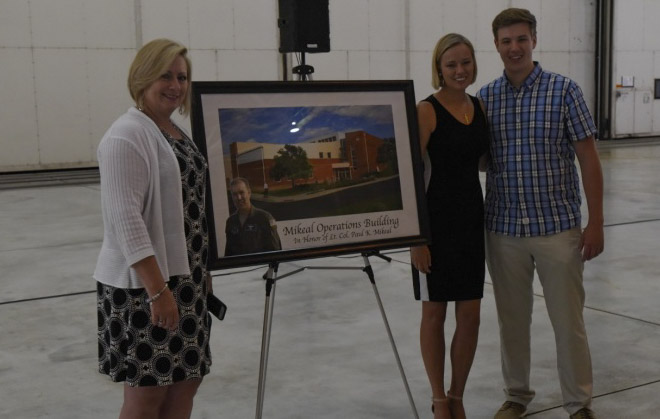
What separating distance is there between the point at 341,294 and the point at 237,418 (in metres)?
2.30

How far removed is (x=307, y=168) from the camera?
10.2ft

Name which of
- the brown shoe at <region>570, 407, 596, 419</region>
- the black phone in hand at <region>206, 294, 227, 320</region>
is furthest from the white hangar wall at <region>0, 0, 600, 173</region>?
the brown shoe at <region>570, 407, 596, 419</region>

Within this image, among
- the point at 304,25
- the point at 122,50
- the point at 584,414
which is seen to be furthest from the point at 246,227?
the point at 122,50

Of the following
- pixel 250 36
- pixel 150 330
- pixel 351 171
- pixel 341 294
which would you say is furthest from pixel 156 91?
pixel 250 36

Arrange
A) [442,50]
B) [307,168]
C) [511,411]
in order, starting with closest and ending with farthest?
[307,168] < [442,50] < [511,411]

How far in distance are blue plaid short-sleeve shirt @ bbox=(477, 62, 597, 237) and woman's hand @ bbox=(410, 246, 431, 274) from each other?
344 mm

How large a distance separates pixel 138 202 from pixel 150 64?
41 centimetres

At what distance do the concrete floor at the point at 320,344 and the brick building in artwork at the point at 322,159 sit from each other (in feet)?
3.77

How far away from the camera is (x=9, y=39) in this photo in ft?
45.3

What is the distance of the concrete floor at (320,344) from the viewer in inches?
150

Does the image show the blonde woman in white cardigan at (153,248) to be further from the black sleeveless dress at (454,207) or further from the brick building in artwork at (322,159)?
the black sleeveless dress at (454,207)

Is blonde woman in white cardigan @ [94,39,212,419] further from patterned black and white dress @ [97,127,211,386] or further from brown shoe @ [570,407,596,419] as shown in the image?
brown shoe @ [570,407,596,419]

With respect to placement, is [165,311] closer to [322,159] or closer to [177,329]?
[177,329]

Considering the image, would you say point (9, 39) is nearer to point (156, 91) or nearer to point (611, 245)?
point (611, 245)
